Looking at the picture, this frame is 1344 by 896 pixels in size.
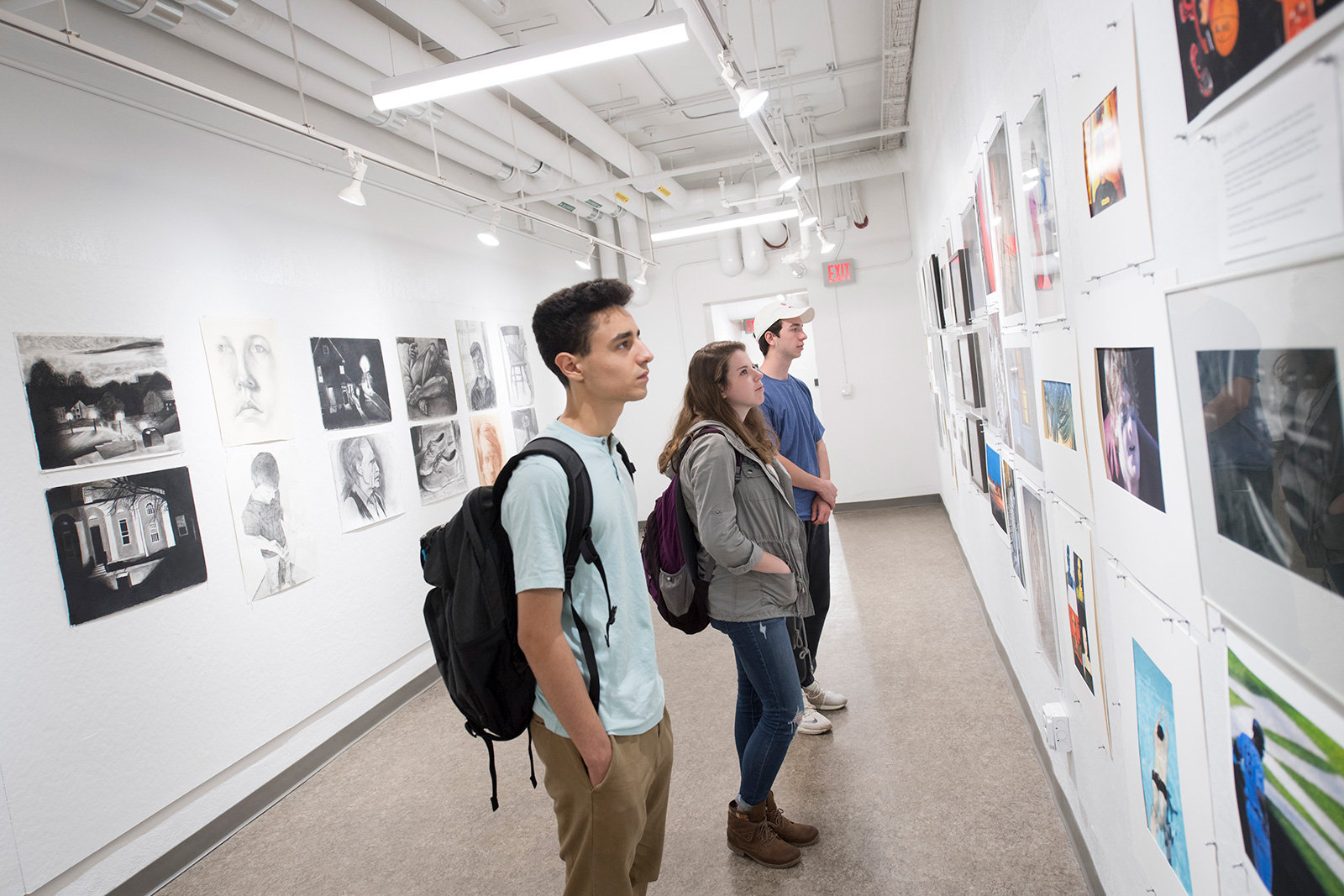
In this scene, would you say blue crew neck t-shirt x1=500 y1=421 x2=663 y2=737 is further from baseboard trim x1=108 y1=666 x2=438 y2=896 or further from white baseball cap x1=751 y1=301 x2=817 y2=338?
baseboard trim x1=108 y1=666 x2=438 y2=896

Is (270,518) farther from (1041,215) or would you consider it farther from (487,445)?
(1041,215)

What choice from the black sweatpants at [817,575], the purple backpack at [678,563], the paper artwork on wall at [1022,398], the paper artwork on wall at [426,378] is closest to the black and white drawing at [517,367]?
the paper artwork on wall at [426,378]

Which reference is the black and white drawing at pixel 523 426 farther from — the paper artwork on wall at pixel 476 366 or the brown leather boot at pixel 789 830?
the brown leather boot at pixel 789 830

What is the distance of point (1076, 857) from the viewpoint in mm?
2398

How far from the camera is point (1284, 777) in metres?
0.90

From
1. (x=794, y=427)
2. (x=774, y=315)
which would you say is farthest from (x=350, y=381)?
(x=794, y=427)

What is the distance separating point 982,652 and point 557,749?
10.7 feet

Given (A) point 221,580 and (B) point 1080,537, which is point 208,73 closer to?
(A) point 221,580

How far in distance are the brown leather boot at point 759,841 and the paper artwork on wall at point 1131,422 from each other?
1752 mm

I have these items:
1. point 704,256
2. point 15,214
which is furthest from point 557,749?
point 704,256

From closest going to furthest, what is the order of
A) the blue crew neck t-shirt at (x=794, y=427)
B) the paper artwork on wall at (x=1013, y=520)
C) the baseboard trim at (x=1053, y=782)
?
the baseboard trim at (x=1053, y=782)
the paper artwork on wall at (x=1013, y=520)
the blue crew neck t-shirt at (x=794, y=427)

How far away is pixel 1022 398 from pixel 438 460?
4.16m

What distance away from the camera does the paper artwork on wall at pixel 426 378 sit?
17.1ft

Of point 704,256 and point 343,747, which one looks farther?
point 704,256
